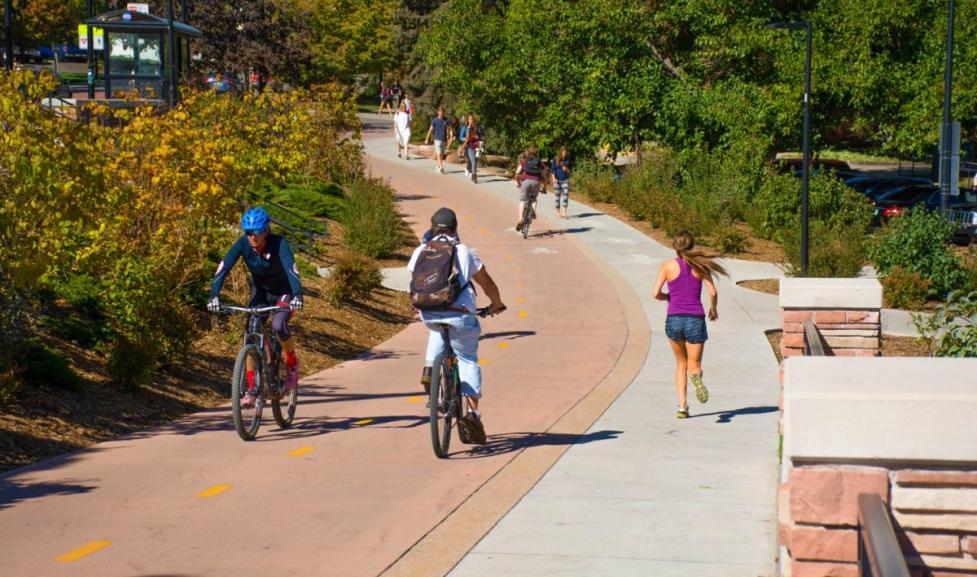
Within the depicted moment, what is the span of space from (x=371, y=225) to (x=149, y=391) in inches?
468

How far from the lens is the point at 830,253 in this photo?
77.3 feet

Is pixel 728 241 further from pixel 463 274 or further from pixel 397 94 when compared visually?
pixel 397 94

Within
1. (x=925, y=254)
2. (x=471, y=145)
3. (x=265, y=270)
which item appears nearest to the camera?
(x=265, y=270)

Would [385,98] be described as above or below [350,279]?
above

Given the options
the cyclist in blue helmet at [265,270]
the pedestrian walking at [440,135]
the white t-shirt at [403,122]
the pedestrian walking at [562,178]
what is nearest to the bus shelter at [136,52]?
the pedestrian walking at [440,135]

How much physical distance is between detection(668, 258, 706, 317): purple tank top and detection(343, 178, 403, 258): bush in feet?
40.9

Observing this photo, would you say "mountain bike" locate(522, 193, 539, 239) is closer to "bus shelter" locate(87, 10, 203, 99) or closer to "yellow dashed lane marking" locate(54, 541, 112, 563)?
"bus shelter" locate(87, 10, 203, 99)

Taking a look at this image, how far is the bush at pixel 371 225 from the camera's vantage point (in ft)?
77.7

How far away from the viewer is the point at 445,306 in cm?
930

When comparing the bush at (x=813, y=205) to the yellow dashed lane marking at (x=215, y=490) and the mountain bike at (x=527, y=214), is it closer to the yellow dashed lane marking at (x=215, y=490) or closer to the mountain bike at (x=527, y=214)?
the mountain bike at (x=527, y=214)

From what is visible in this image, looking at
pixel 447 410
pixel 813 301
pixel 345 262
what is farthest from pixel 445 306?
pixel 345 262

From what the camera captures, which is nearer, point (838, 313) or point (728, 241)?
point (838, 313)

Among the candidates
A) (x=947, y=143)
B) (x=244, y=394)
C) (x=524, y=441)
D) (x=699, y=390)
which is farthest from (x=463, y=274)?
(x=947, y=143)

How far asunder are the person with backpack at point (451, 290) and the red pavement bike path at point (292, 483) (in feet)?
2.67
